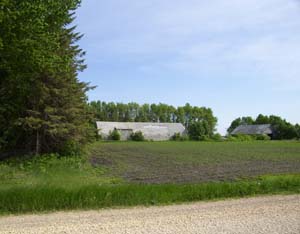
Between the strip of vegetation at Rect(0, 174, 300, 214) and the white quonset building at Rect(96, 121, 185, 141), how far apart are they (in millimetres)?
90736

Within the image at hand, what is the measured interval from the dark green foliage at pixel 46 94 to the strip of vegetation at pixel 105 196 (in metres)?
6.46

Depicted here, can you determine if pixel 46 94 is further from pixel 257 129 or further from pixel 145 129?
pixel 257 129

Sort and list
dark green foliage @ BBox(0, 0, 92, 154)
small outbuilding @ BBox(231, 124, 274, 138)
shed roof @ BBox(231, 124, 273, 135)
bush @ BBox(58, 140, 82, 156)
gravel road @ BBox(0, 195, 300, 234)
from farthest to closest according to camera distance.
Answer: shed roof @ BBox(231, 124, 273, 135) → small outbuilding @ BBox(231, 124, 274, 138) → bush @ BBox(58, 140, 82, 156) → dark green foliage @ BBox(0, 0, 92, 154) → gravel road @ BBox(0, 195, 300, 234)

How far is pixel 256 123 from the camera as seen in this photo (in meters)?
142

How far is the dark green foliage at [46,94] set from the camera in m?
15.0

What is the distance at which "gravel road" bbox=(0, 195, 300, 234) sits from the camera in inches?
267

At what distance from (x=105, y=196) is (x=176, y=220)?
105 inches

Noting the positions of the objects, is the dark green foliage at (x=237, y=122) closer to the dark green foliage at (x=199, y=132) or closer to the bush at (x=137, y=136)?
the dark green foliage at (x=199, y=132)

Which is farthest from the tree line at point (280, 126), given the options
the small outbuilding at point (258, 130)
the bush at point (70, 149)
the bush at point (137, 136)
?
the bush at point (70, 149)

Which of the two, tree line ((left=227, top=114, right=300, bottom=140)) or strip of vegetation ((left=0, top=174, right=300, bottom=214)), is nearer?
strip of vegetation ((left=0, top=174, right=300, bottom=214))

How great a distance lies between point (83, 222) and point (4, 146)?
18708 mm

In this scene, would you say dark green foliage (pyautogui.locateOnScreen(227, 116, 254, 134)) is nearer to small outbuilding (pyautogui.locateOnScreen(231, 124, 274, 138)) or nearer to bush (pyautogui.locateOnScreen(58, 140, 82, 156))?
small outbuilding (pyautogui.locateOnScreen(231, 124, 274, 138))

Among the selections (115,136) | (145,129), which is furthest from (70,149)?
(145,129)

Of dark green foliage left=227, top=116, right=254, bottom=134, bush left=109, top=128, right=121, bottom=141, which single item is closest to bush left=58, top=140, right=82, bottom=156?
bush left=109, top=128, right=121, bottom=141
